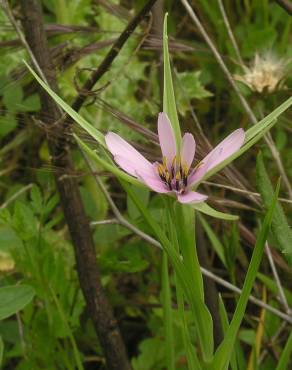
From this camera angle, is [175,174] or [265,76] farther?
[265,76]

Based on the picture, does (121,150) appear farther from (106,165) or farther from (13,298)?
(13,298)

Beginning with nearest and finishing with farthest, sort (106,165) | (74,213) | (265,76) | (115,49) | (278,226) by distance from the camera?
1. (106,165)
2. (278,226)
3. (115,49)
4. (74,213)
5. (265,76)

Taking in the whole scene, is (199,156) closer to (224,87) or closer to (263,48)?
(263,48)

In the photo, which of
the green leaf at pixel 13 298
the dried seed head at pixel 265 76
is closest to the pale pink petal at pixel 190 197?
the green leaf at pixel 13 298

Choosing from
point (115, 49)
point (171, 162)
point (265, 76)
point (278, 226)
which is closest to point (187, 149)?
point (171, 162)

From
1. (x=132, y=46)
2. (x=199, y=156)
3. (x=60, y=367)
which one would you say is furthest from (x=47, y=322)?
(x=132, y=46)

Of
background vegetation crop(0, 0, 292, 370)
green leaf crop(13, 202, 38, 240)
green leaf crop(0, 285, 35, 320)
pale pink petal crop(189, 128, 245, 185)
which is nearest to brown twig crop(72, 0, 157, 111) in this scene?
background vegetation crop(0, 0, 292, 370)

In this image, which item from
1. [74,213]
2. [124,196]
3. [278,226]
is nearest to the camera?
[278,226]
